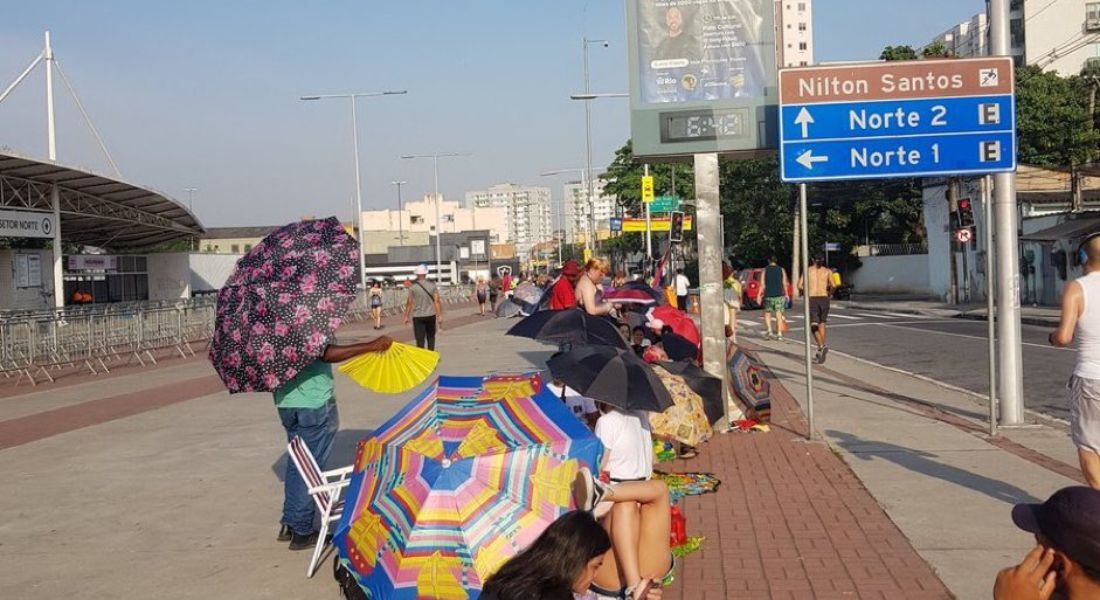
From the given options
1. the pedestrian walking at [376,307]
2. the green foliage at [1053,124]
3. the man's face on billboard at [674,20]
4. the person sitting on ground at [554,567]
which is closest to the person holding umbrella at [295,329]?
the person sitting on ground at [554,567]

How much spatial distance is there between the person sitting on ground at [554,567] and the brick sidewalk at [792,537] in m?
2.31

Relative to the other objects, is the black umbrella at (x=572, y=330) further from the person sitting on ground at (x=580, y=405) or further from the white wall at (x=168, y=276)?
the white wall at (x=168, y=276)

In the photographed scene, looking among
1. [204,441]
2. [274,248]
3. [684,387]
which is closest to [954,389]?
[684,387]

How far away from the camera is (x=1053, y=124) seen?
141 feet

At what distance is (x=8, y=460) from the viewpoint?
32.9ft

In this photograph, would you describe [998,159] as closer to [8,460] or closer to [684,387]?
[684,387]

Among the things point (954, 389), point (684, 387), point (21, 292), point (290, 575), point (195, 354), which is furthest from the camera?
point (21, 292)

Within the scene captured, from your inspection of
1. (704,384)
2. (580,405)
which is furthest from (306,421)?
(704,384)

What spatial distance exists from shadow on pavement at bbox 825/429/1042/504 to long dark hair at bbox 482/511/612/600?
187 inches

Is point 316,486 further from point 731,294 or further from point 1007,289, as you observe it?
point 731,294

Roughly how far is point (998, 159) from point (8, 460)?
9.79m

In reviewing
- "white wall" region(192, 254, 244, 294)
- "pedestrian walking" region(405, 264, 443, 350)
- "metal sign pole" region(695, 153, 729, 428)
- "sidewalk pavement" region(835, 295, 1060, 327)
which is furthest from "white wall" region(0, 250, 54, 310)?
"sidewalk pavement" region(835, 295, 1060, 327)

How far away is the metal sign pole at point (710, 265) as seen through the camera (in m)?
10.0

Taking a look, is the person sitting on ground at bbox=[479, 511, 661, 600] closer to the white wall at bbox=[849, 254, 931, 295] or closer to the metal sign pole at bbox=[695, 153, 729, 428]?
the metal sign pole at bbox=[695, 153, 729, 428]
